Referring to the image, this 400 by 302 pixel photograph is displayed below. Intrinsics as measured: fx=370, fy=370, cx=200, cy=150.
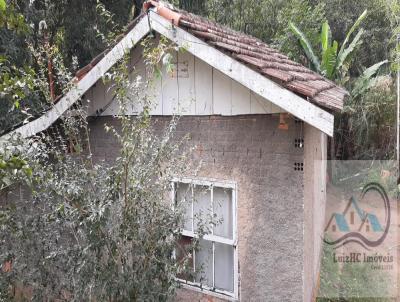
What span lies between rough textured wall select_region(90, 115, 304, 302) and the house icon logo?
4.82 metres

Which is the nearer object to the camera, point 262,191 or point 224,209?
point 262,191

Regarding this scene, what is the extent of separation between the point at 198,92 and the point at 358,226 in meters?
7.12

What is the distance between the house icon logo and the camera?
9141 millimetres

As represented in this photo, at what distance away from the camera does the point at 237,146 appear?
15.3ft

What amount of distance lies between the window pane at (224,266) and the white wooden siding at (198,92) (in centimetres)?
179

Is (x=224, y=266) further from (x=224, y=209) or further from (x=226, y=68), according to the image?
(x=226, y=68)

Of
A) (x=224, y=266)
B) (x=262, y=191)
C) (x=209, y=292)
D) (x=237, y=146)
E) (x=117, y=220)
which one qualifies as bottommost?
(x=209, y=292)

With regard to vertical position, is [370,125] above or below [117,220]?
above

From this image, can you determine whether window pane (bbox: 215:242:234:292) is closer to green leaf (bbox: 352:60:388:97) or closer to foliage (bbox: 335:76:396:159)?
foliage (bbox: 335:76:396:159)

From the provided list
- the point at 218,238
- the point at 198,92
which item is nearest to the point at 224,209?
the point at 218,238

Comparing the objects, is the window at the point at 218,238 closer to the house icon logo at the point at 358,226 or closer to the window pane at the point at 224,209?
the window pane at the point at 224,209

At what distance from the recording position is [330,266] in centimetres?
793

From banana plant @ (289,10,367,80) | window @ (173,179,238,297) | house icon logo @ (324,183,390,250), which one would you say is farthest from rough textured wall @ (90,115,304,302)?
banana plant @ (289,10,367,80)

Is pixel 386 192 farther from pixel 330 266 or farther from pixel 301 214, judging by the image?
pixel 301 214
